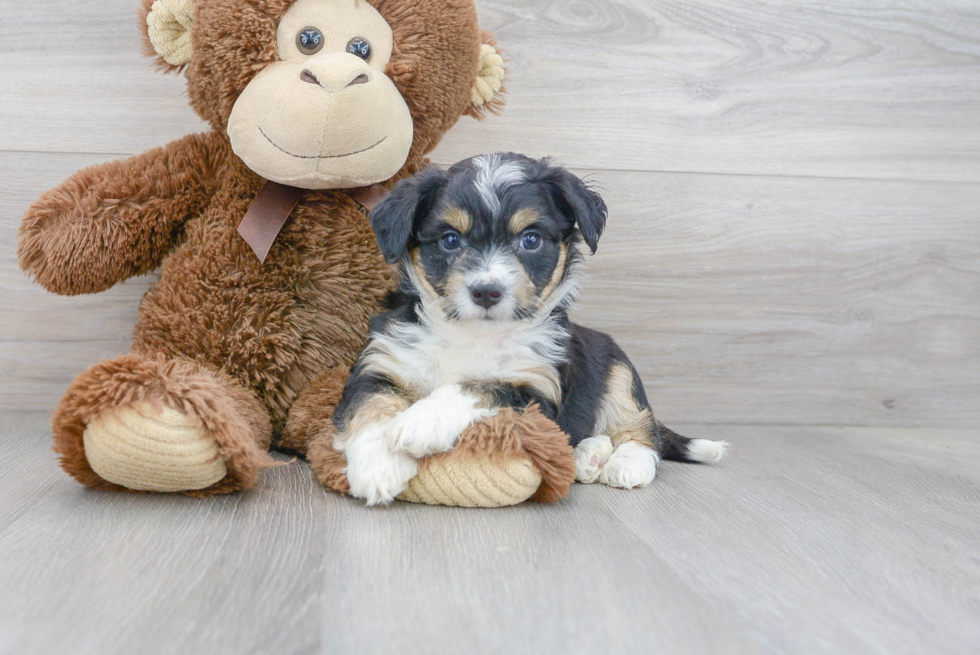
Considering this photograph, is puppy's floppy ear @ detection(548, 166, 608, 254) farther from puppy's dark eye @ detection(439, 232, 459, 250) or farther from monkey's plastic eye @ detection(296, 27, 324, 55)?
monkey's plastic eye @ detection(296, 27, 324, 55)

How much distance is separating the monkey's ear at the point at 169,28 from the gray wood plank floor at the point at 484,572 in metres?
1.03

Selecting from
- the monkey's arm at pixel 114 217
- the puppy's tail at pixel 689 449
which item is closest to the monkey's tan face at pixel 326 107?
the monkey's arm at pixel 114 217

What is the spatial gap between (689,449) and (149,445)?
4.65ft

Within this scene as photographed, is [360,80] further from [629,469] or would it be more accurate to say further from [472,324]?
[629,469]

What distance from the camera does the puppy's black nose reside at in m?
1.60

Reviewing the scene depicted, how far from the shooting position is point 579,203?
175 centimetres

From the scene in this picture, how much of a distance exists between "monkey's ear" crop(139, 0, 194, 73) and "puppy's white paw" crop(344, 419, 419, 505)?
3.53ft

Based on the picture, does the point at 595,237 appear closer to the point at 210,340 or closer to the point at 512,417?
the point at 512,417

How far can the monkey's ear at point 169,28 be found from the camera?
1.90 metres

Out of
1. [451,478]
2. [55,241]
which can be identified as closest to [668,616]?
[451,478]

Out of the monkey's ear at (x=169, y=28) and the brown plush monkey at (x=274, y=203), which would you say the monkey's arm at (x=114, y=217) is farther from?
the monkey's ear at (x=169, y=28)

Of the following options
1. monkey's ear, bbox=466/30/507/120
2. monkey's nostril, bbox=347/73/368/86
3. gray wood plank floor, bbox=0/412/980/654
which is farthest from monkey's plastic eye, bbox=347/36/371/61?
gray wood plank floor, bbox=0/412/980/654

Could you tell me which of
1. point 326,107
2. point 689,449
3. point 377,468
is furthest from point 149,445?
point 689,449

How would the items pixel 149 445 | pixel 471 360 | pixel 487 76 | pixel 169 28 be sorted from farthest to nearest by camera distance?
pixel 487 76, pixel 169 28, pixel 471 360, pixel 149 445
